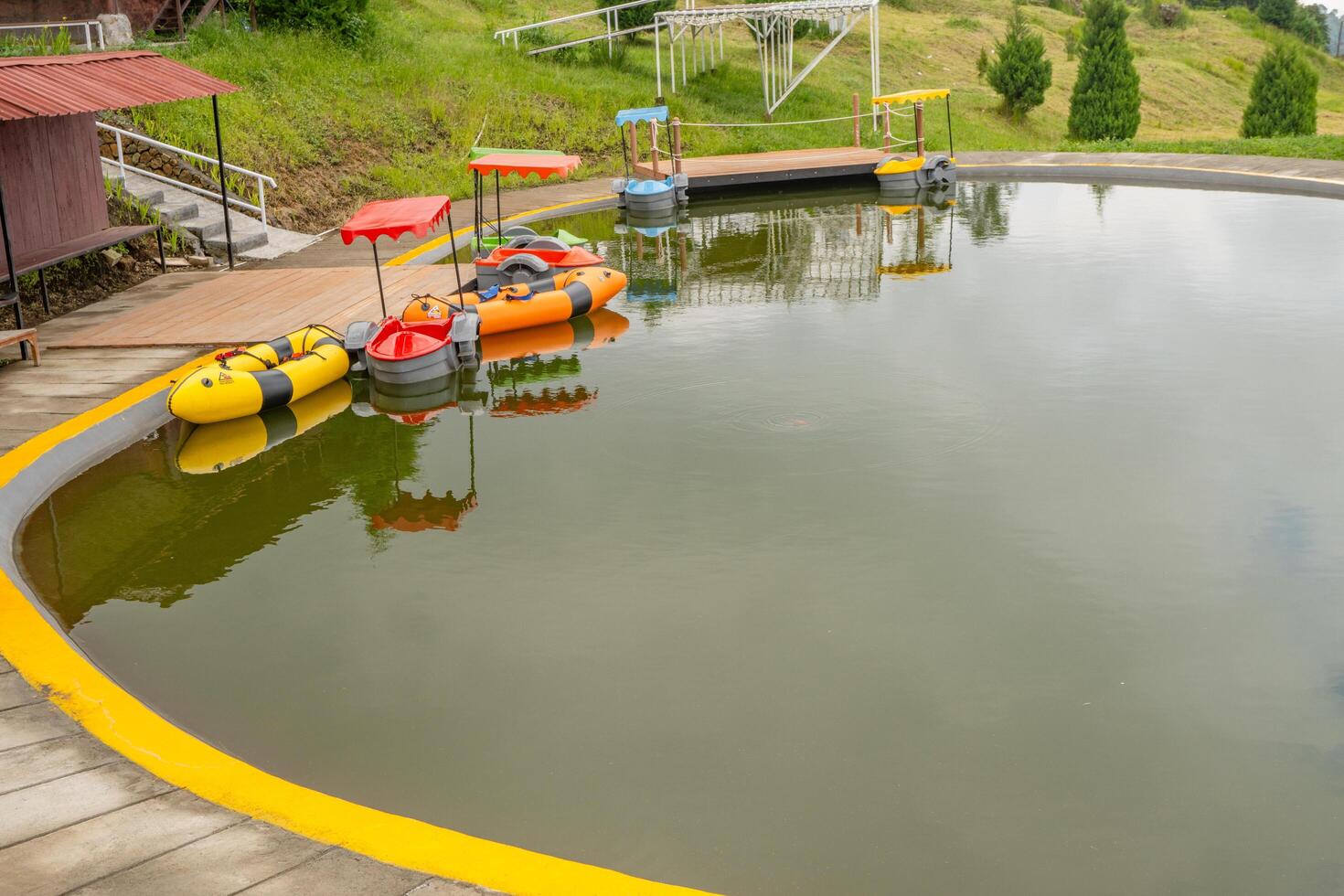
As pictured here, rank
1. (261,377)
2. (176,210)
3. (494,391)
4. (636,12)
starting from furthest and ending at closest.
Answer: (636,12), (176,210), (494,391), (261,377)

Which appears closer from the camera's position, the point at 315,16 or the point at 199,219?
the point at 199,219

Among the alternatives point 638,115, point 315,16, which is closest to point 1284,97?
point 638,115

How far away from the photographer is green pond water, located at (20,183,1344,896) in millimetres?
6504

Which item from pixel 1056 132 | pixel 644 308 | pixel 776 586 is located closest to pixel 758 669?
pixel 776 586

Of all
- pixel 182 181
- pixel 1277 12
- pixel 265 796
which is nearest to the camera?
pixel 265 796

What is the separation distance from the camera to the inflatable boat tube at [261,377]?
12.8 metres

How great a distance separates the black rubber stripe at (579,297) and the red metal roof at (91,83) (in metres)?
5.29

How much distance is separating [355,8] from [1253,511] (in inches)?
974

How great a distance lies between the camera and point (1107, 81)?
34969 millimetres

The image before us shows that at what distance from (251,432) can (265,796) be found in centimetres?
737

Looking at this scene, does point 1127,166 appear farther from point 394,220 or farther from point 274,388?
point 274,388

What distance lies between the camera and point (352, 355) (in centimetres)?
1473

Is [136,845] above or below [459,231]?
below

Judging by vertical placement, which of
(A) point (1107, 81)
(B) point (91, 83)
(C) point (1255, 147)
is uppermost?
(B) point (91, 83)
